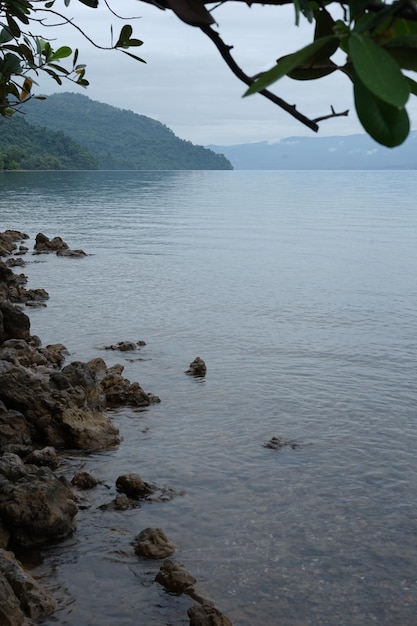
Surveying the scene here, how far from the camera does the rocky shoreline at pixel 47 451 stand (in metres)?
5.31

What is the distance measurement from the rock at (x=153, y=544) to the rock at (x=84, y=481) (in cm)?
121

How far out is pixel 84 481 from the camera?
7398 mm

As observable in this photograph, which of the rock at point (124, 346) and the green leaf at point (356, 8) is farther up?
the green leaf at point (356, 8)

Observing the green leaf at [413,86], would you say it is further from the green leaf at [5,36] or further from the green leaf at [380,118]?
the green leaf at [5,36]

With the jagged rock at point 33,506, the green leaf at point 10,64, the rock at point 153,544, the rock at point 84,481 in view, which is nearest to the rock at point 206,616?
the rock at point 153,544

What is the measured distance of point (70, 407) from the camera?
8523 mm

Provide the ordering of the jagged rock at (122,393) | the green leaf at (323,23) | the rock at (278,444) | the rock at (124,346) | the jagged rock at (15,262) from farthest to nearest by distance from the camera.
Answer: the jagged rock at (15,262)
the rock at (124,346)
the jagged rock at (122,393)
the rock at (278,444)
the green leaf at (323,23)

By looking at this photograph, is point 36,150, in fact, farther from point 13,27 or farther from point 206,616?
point 13,27

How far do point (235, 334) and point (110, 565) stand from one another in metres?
8.88

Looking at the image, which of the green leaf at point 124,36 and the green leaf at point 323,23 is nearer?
the green leaf at point 323,23

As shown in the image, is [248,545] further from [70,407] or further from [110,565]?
[70,407]

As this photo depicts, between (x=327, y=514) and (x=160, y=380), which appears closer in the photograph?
(x=327, y=514)

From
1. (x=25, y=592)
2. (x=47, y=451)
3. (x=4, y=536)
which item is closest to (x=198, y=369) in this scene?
(x=47, y=451)

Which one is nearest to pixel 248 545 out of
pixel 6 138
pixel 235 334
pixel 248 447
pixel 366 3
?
pixel 248 447
